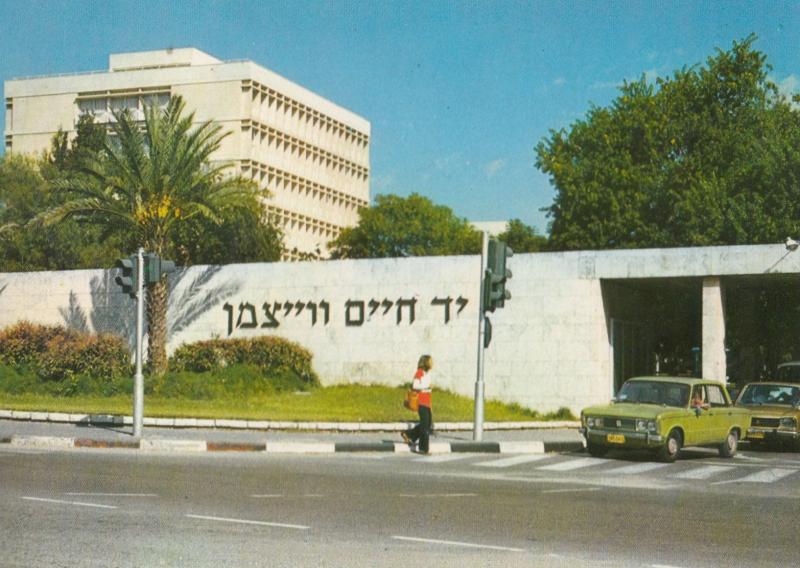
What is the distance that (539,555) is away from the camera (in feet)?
30.5

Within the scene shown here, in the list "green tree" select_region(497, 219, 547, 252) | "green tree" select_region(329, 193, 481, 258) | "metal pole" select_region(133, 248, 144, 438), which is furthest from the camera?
"green tree" select_region(329, 193, 481, 258)

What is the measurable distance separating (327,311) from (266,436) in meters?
12.4

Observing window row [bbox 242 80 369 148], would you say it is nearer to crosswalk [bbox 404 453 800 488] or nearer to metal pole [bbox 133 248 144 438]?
metal pole [bbox 133 248 144 438]

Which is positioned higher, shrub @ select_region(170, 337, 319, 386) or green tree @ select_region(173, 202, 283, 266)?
green tree @ select_region(173, 202, 283, 266)

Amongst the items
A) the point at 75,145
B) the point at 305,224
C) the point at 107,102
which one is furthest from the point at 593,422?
the point at 107,102

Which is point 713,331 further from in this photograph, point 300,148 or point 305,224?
point 305,224

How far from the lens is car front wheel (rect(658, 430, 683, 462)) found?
20.0 meters

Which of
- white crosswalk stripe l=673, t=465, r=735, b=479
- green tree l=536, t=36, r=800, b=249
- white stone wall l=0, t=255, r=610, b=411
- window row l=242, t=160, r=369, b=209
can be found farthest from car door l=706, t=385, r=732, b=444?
window row l=242, t=160, r=369, b=209

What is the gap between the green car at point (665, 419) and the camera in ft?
65.7

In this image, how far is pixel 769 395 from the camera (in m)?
24.7

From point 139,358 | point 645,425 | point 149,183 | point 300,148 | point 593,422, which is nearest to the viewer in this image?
point 645,425

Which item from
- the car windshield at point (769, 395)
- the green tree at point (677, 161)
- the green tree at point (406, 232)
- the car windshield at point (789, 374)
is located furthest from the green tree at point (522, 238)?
the car windshield at point (769, 395)

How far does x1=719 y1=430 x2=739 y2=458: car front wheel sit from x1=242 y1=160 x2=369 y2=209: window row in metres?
69.8

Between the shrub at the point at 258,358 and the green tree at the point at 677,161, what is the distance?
2385 cm
